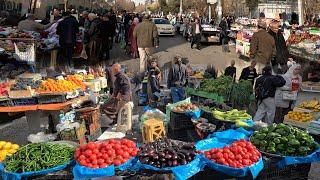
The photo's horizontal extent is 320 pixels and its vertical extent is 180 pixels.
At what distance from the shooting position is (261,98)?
28.3 ft

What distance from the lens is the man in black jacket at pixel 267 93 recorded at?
27.9 feet

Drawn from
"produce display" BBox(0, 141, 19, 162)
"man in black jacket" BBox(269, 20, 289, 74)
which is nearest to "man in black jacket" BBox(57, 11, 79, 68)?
"man in black jacket" BBox(269, 20, 289, 74)

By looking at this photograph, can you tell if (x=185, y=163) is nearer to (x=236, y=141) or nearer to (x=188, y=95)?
(x=236, y=141)

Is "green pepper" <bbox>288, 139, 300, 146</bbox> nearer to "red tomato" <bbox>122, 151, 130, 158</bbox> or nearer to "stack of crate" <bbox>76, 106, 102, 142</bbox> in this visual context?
"red tomato" <bbox>122, 151, 130, 158</bbox>

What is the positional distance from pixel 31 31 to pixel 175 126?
8920mm

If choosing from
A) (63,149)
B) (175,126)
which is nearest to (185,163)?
(63,149)

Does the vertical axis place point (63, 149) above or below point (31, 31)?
below

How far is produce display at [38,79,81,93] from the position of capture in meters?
8.14

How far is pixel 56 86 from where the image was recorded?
825 centimetres

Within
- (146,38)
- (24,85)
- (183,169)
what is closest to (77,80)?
(24,85)

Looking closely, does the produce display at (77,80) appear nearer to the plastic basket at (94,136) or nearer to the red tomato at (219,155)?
the plastic basket at (94,136)

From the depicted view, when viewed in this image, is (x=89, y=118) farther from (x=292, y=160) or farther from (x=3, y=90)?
(x=292, y=160)

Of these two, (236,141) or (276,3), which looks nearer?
(236,141)

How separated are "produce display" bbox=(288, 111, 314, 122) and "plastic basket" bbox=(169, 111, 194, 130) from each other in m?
2.16
